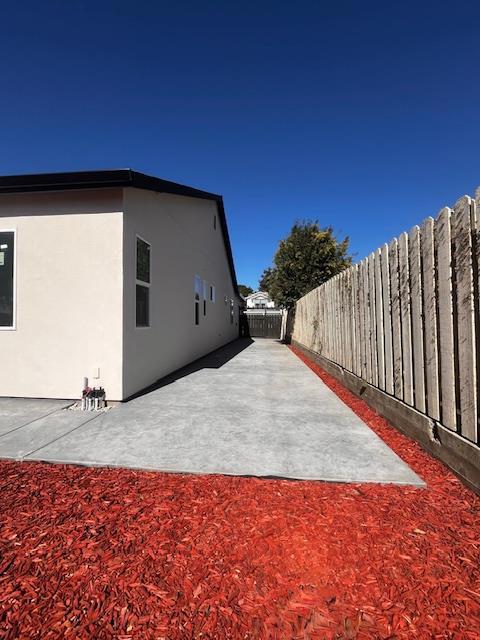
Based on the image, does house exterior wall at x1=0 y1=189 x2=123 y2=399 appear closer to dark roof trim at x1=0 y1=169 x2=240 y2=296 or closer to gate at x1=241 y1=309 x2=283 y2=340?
dark roof trim at x1=0 y1=169 x2=240 y2=296

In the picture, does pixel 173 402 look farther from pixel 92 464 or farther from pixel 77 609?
pixel 77 609

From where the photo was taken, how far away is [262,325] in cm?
2480

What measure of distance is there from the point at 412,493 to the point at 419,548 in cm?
67

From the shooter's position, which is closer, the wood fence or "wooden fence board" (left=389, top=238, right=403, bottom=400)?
the wood fence

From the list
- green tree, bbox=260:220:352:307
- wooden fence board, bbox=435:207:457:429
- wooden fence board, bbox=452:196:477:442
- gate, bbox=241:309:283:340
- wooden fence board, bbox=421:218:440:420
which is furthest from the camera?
gate, bbox=241:309:283:340

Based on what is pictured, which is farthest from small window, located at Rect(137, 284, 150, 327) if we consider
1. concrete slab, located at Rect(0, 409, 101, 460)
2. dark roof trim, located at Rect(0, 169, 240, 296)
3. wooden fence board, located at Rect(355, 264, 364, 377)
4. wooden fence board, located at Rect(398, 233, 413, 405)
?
wooden fence board, located at Rect(398, 233, 413, 405)

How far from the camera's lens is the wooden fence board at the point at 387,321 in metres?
4.14

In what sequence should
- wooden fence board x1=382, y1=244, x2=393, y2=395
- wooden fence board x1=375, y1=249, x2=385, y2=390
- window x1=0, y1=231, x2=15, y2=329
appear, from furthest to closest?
window x1=0, y1=231, x2=15, y2=329
wooden fence board x1=375, y1=249, x2=385, y2=390
wooden fence board x1=382, y1=244, x2=393, y2=395

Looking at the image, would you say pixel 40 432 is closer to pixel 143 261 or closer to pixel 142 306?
pixel 142 306

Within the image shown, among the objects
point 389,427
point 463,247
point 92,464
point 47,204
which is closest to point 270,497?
point 92,464

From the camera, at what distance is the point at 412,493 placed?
245 cm

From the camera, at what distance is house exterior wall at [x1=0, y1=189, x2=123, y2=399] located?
16.4 feet

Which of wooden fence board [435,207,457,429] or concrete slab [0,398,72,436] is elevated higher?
wooden fence board [435,207,457,429]

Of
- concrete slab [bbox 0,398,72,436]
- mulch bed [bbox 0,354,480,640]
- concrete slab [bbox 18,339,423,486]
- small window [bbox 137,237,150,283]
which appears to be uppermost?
small window [bbox 137,237,150,283]
